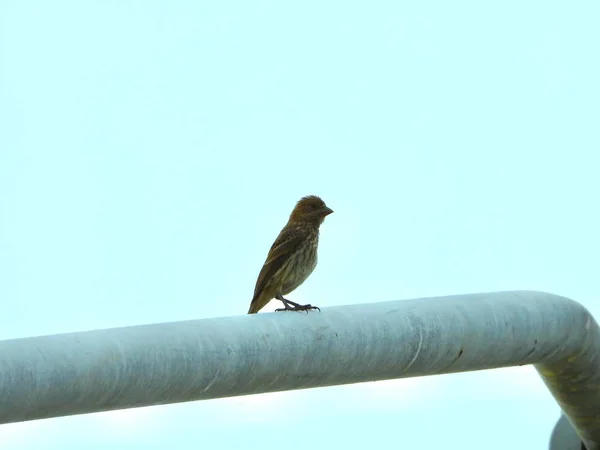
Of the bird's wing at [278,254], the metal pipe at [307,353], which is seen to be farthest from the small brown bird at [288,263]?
the metal pipe at [307,353]

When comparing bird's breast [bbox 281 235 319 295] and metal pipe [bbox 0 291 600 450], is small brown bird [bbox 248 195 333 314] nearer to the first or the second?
bird's breast [bbox 281 235 319 295]

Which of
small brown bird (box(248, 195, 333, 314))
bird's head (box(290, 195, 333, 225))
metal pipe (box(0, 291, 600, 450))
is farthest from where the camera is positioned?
bird's head (box(290, 195, 333, 225))

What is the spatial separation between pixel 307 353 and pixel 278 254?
547 cm

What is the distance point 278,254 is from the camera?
29.3ft

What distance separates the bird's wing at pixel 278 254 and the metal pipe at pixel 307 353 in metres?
4.88

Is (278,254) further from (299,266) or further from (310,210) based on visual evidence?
(310,210)

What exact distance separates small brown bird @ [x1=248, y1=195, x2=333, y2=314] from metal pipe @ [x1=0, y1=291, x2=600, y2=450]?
463 cm

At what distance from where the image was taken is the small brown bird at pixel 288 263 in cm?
883

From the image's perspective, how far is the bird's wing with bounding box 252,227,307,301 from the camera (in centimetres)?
887

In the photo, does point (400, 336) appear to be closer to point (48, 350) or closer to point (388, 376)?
point (388, 376)

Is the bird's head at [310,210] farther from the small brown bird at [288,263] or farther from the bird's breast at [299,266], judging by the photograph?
the bird's breast at [299,266]

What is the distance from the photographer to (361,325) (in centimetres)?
361

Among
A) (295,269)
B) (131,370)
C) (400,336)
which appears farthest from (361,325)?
Answer: (295,269)

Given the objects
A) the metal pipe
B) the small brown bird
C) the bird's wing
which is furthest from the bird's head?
the metal pipe
